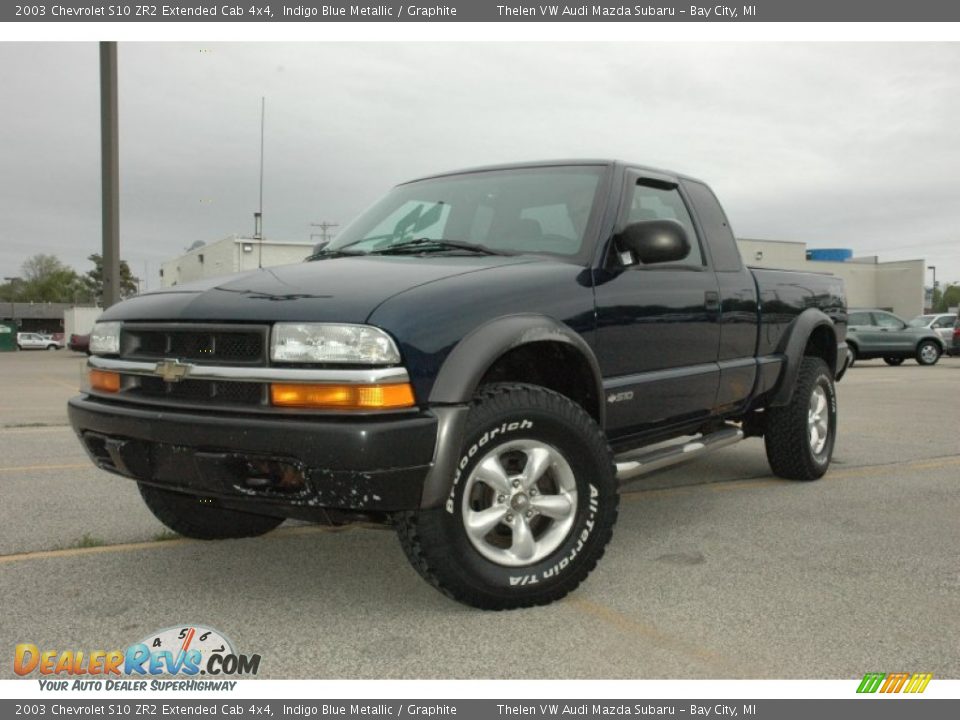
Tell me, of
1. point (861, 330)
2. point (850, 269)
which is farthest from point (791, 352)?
point (850, 269)

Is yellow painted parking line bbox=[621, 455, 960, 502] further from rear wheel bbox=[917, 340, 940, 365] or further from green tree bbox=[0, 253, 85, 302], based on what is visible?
green tree bbox=[0, 253, 85, 302]

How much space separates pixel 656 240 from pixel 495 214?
836 millimetres

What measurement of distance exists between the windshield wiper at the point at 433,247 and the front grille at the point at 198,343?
1121 mm

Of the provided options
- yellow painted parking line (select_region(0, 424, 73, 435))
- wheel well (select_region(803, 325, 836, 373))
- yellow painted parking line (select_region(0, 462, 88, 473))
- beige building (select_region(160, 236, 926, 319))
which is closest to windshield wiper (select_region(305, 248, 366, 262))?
yellow painted parking line (select_region(0, 462, 88, 473))

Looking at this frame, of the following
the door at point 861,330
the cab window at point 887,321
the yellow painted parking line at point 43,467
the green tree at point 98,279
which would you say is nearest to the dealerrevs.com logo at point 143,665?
the yellow painted parking line at point 43,467

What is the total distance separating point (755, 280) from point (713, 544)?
172 cm

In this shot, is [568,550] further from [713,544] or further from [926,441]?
[926,441]

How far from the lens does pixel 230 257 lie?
33.3 metres

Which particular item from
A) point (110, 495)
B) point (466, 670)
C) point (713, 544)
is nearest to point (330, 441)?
point (466, 670)

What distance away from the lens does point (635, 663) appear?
2.69 metres

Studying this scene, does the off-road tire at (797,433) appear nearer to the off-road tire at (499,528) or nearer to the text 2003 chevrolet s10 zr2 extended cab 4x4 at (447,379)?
the text 2003 chevrolet s10 zr2 extended cab 4x4 at (447,379)

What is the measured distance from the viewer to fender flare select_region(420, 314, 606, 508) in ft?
9.31

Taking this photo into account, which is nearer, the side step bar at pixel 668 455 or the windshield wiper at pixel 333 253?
the side step bar at pixel 668 455

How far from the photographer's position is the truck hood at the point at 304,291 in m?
2.93
